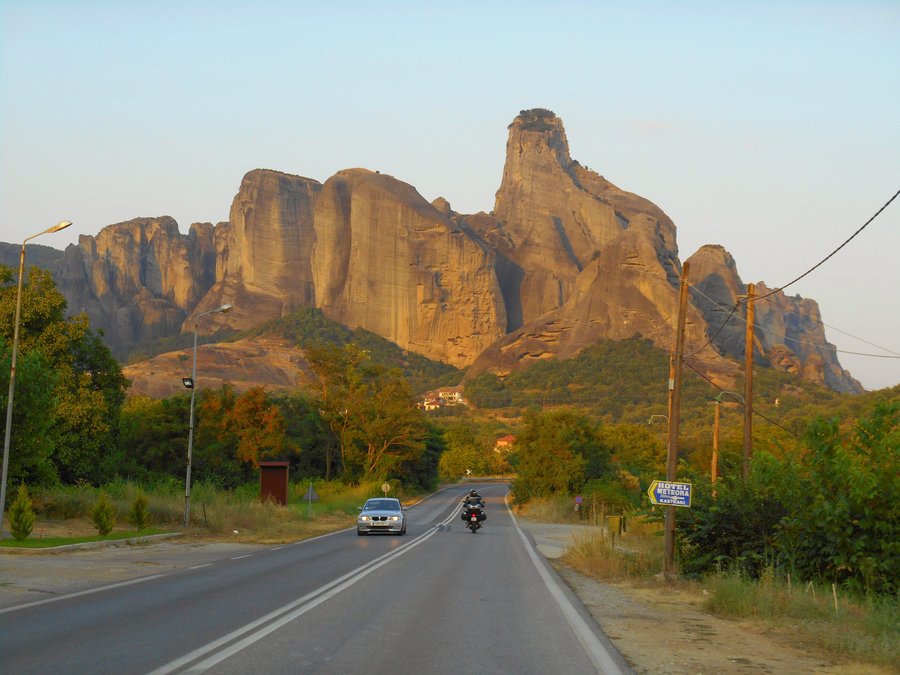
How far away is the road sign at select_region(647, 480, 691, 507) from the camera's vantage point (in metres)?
18.5

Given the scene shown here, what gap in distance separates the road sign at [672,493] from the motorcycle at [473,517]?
2327cm

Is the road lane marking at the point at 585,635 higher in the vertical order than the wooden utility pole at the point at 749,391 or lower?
lower

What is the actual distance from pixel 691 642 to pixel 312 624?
4676mm

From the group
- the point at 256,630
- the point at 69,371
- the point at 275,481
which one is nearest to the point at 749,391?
the point at 256,630

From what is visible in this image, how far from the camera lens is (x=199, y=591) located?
15641mm

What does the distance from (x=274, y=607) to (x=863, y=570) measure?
29.7 ft

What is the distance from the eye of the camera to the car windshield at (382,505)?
123 feet

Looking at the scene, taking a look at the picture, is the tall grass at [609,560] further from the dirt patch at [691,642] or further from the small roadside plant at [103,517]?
the small roadside plant at [103,517]

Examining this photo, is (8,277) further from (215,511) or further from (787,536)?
(787,536)

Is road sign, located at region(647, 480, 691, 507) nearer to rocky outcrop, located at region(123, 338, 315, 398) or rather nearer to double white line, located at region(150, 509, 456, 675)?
double white line, located at region(150, 509, 456, 675)

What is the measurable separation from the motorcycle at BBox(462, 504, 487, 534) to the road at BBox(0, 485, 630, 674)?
19499 millimetres

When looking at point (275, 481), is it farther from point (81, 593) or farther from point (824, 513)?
point (824, 513)

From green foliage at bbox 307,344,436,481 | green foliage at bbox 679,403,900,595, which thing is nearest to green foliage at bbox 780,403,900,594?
green foliage at bbox 679,403,900,595

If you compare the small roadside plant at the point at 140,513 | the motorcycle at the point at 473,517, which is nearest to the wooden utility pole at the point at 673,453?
the small roadside plant at the point at 140,513
